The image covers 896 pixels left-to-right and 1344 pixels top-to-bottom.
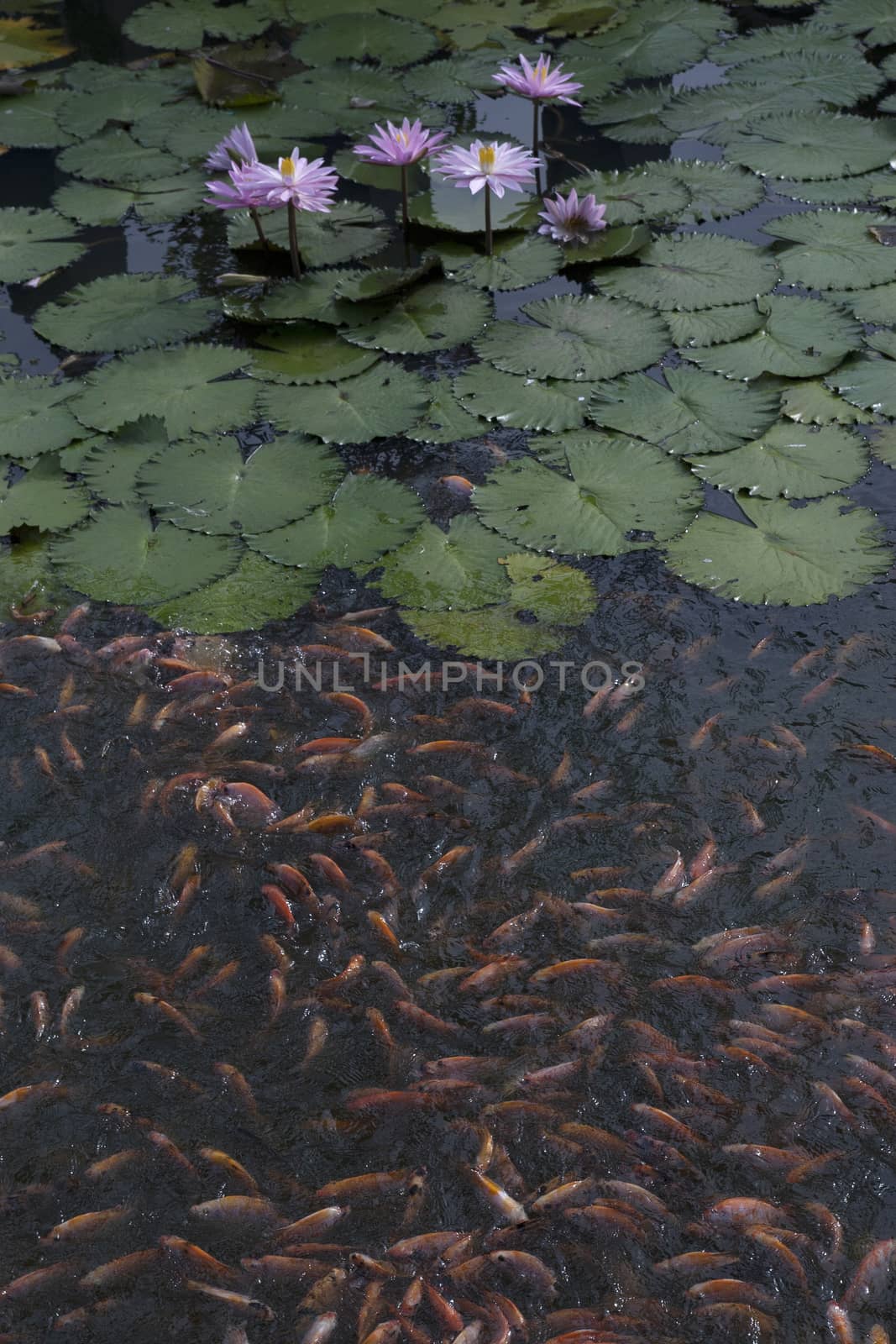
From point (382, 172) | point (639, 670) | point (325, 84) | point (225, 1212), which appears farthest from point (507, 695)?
point (325, 84)

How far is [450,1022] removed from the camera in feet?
10.5

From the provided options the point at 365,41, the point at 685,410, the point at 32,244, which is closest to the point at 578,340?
the point at 685,410

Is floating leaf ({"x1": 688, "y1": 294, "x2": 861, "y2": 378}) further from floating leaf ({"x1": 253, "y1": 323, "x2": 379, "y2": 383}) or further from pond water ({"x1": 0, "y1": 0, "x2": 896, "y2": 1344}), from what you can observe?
floating leaf ({"x1": 253, "y1": 323, "x2": 379, "y2": 383})

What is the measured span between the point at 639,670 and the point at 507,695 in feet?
1.56

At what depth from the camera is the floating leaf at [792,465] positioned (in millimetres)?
4730

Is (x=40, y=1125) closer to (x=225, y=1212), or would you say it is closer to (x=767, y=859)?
(x=225, y=1212)

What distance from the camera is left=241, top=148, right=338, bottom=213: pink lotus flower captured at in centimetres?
540

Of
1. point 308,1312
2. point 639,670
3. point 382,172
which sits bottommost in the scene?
point 308,1312

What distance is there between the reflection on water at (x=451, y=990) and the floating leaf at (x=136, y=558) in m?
0.22

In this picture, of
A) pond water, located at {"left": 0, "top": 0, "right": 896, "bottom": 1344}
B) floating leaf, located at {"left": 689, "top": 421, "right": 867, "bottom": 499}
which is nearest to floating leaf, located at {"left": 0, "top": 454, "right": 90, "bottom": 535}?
pond water, located at {"left": 0, "top": 0, "right": 896, "bottom": 1344}

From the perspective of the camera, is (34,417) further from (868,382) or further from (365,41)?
(365,41)

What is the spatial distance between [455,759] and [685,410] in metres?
2.08

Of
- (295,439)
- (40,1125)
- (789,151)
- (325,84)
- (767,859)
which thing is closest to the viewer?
(40,1125)

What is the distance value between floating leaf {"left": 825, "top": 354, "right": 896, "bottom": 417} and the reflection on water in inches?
47.9
